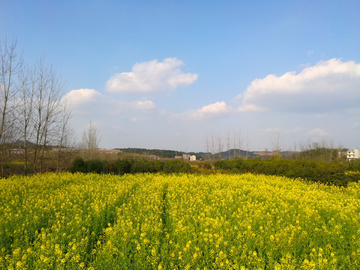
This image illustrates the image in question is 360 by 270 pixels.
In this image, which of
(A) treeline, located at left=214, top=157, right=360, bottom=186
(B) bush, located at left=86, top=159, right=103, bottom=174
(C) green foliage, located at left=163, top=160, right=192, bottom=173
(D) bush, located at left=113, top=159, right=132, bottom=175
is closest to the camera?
(A) treeline, located at left=214, top=157, right=360, bottom=186

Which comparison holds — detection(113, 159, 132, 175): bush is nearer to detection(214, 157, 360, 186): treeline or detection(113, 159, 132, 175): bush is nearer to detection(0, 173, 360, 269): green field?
detection(214, 157, 360, 186): treeline

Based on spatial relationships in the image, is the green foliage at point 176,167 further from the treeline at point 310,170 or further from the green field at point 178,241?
the green field at point 178,241

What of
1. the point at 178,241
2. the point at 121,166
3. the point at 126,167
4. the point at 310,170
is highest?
the point at 310,170

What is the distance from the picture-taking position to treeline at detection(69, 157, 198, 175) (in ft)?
56.1

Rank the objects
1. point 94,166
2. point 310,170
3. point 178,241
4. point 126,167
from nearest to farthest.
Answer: point 178,241 < point 310,170 < point 94,166 < point 126,167

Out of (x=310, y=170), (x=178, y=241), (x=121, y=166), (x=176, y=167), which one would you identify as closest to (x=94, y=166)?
(x=121, y=166)

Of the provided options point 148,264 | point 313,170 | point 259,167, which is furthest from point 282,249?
point 259,167

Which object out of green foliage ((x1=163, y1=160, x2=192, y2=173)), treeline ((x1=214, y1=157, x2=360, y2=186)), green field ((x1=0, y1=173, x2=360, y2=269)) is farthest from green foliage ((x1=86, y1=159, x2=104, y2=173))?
treeline ((x1=214, y1=157, x2=360, y2=186))

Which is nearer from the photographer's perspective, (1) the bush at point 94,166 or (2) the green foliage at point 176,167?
(1) the bush at point 94,166

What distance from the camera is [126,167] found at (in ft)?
57.7

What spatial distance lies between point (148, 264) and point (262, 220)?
2.77 meters

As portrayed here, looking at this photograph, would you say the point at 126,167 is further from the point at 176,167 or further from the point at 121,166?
the point at 176,167

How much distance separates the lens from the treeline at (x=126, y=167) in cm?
1709

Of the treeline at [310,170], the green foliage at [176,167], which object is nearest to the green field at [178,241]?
the treeline at [310,170]
